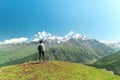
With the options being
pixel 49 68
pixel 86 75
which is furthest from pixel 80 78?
pixel 49 68

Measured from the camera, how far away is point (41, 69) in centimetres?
5209

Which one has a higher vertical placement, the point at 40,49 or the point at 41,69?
the point at 40,49

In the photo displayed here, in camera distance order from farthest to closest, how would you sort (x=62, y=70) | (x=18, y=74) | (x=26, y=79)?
1. (x=62, y=70)
2. (x=18, y=74)
3. (x=26, y=79)

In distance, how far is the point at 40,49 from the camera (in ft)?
184

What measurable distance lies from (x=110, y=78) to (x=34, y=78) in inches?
746

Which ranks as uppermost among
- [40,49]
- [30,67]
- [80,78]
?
[40,49]

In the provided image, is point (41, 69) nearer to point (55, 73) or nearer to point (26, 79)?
point (55, 73)

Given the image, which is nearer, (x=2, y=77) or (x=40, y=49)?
(x=2, y=77)

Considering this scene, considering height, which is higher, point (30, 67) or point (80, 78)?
point (30, 67)

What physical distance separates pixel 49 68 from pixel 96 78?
10.6 meters

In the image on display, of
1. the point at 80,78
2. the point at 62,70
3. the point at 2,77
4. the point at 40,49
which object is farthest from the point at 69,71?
the point at 2,77

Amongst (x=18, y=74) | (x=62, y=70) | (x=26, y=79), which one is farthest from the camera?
(x=62, y=70)

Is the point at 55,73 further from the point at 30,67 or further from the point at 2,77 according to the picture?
the point at 2,77

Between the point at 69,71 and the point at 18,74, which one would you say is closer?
the point at 18,74
